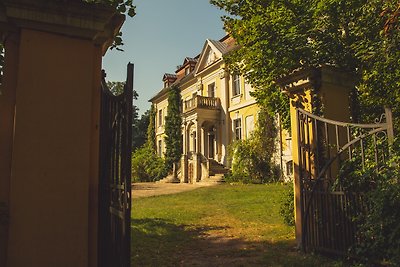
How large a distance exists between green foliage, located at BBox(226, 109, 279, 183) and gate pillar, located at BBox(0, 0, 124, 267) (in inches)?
647

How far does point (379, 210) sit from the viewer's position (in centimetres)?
366

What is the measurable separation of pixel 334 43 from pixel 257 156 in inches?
547

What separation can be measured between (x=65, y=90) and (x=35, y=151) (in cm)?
64

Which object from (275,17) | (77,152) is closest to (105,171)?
(77,152)

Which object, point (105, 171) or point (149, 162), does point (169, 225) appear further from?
point (149, 162)

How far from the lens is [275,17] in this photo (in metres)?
7.02

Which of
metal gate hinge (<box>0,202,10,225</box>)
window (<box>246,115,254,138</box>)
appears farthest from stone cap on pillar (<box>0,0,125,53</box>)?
window (<box>246,115,254,138</box>)

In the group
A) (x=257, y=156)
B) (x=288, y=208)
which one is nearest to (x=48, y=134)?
(x=288, y=208)

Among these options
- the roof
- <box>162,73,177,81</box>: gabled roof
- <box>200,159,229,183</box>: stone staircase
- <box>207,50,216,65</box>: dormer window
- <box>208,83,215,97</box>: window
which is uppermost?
<box>162,73,177,81</box>: gabled roof

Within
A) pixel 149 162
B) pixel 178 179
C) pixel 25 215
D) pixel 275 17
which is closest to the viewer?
pixel 25 215

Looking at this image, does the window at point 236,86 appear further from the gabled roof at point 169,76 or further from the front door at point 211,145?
the gabled roof at point 169,76

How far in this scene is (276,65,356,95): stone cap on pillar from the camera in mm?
5316

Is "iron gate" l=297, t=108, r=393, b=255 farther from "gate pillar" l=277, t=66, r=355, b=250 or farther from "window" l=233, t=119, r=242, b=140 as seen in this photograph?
"window" l=233, t=119, r=242, b=140

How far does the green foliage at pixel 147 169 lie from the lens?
29189 millimetres
